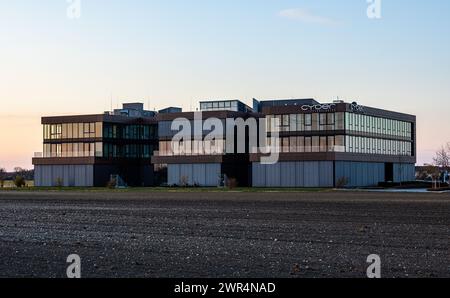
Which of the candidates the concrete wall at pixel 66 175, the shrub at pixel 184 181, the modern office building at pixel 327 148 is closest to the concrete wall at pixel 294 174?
the modern office building at pixel 327 148

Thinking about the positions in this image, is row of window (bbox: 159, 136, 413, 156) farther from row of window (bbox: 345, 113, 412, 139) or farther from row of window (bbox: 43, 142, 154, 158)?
row of window (bbox: 43, 142, 154, 158)

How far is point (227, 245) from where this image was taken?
78.4 ft

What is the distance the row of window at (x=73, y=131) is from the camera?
13175 cm

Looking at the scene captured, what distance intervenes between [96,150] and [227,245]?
110 m

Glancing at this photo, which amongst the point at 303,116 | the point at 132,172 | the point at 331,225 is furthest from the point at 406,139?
the point at 331,225

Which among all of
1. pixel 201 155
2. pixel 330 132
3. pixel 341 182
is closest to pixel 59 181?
pixel 201 155

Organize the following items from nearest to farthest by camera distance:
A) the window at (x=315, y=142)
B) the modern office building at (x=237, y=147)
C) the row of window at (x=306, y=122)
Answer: the modern office building at (x=237, y=147) → the row of window at (x=306, y=122) → the window at (x=315, y=142)

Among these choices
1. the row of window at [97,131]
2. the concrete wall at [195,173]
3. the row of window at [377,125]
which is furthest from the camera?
the row of window at [97,131]

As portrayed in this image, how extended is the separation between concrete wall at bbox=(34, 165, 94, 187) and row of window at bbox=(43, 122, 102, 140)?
647 centimetres

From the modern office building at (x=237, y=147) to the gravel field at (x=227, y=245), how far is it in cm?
6949

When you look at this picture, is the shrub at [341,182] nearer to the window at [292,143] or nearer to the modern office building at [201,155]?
the window at [292,143]

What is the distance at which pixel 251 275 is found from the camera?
17484 mm
